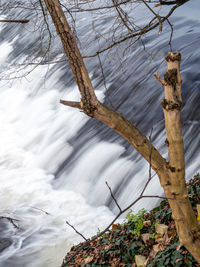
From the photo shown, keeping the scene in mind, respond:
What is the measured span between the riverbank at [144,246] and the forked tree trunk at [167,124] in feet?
2.51

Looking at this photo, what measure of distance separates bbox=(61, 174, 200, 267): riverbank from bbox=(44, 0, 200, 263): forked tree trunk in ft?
2.51

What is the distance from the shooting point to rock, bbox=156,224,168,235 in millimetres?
3882

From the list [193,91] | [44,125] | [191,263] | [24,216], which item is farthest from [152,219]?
[44,125]

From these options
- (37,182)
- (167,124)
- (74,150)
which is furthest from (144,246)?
(74,150)

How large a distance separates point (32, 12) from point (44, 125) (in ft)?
27.6

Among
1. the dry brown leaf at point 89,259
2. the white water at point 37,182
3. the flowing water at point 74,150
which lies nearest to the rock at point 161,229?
the dry brown leaf at point 89,259

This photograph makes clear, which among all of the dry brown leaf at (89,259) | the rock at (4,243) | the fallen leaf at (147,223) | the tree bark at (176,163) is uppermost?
the rock at (4,243)

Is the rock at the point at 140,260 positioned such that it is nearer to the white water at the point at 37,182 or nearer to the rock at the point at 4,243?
the white water at the point at 37,182

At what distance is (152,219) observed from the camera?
14.3 feet

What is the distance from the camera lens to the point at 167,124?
2354 mm

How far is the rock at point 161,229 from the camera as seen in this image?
153 inches

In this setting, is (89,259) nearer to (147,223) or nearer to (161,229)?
(147,223)

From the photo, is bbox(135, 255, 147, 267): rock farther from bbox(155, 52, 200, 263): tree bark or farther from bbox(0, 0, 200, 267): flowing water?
bbox(0, 0, 200, 267): flowing water

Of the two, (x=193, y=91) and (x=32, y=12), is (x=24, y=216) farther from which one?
(x=32, y=12)
